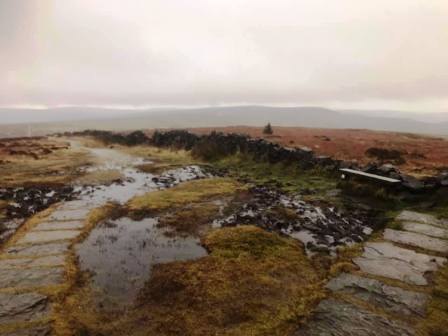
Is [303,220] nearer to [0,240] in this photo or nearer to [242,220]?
[242,220]

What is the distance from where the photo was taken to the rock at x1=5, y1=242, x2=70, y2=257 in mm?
10742

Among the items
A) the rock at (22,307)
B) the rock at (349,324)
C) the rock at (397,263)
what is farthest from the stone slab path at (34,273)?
the rock at (397,263)

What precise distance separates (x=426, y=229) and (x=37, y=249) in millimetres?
13444

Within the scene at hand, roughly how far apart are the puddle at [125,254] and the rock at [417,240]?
655 centimetres

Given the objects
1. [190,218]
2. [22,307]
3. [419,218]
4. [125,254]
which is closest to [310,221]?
[419,218]

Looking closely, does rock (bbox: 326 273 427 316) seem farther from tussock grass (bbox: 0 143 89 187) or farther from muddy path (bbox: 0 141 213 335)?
tussock grass (bbox: 0 143 89 187)

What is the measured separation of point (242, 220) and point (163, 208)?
4.32 m

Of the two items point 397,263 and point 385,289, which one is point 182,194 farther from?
point 385,289

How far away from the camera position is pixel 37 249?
11078 mm

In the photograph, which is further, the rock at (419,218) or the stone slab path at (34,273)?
the rock at (419,218)

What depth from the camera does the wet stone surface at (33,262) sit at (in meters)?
9.88

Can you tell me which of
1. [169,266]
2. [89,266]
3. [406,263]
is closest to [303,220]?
[406,263]

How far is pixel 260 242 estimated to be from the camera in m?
11.4

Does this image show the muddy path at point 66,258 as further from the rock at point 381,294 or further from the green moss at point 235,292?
the rock at point 381,294
